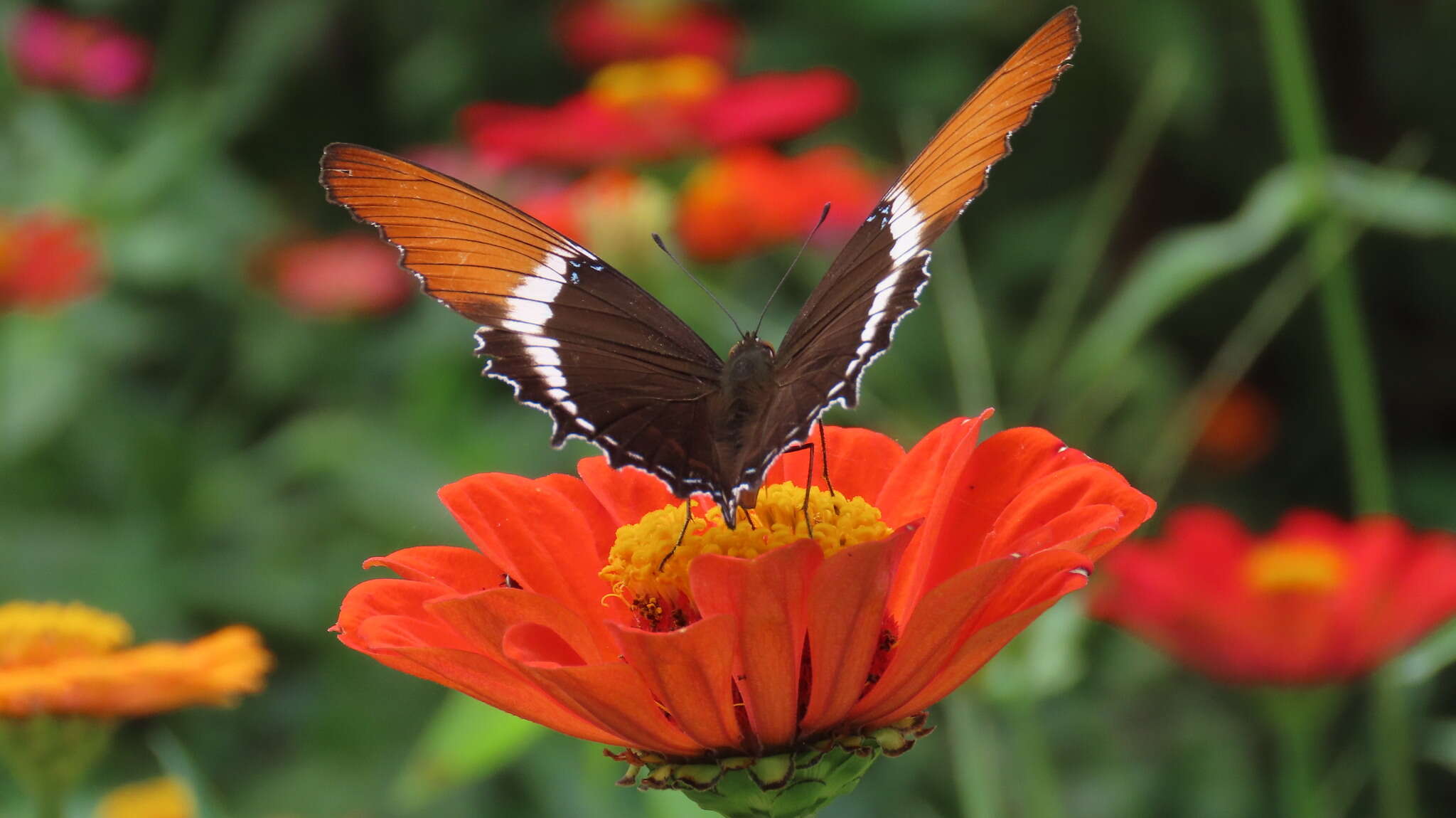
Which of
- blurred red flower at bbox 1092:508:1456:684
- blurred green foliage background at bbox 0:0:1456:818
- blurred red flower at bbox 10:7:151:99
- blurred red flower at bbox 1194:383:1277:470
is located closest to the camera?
blurred red flower at bbox 1092:508:1456:684

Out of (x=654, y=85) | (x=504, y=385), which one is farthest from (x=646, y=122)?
(x=504, y=385)

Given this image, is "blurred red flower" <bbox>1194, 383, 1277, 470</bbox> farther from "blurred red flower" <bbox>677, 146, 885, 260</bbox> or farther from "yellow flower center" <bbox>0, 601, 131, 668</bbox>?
"yellow flower center" <bbox>0, 601, 131, 668</bbox>

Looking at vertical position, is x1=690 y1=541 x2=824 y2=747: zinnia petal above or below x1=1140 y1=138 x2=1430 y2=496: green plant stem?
below

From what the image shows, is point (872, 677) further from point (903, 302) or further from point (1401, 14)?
point (1401, 14)

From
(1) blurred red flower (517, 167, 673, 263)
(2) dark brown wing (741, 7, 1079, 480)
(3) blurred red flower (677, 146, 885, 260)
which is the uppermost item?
(3) blurred red flower (677, 146, 885, 260)

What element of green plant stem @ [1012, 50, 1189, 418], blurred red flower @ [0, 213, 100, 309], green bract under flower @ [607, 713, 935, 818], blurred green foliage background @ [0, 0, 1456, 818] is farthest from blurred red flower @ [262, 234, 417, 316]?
green bract under flower @ [607, 713, 935, 818]

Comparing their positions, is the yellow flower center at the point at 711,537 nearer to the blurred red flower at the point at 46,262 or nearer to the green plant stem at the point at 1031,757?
the green plant stem at the point at 1031,757

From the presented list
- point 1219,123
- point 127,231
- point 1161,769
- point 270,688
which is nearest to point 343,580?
point 270,688
